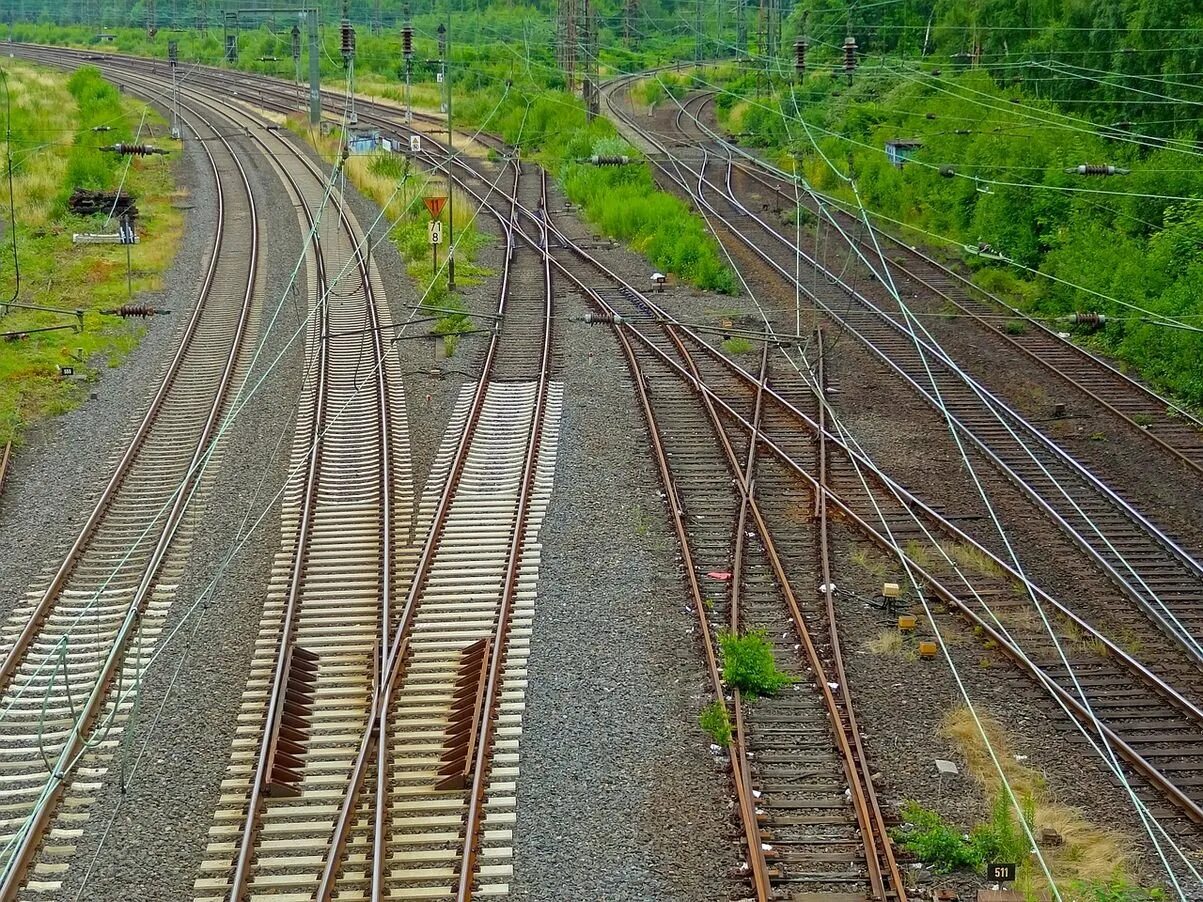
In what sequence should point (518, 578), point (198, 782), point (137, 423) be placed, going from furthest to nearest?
point (137, 423) → point (518, 578) → point (198, 782)

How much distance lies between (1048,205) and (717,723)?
1966 centimetres

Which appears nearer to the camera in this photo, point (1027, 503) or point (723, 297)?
point (1027, 503)

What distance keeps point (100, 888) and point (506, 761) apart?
283cm

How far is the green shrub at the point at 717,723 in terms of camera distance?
33.7 ft

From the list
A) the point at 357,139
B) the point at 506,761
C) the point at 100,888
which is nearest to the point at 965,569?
the point at 506,761

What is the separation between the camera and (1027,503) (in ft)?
51.0

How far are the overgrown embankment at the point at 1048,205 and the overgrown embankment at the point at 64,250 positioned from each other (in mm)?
11276

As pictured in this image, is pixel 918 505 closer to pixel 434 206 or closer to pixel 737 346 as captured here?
pixel 737 346

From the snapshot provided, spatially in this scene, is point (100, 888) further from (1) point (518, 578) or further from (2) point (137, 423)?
(2) point (137, 423)

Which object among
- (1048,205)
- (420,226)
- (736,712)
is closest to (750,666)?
(736,712)

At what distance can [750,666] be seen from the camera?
11.2m

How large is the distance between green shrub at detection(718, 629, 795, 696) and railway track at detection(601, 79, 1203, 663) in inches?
126

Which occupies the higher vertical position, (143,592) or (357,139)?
(357,139)

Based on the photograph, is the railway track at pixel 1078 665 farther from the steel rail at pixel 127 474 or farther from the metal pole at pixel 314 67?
the metal pole at pixel 314 67
